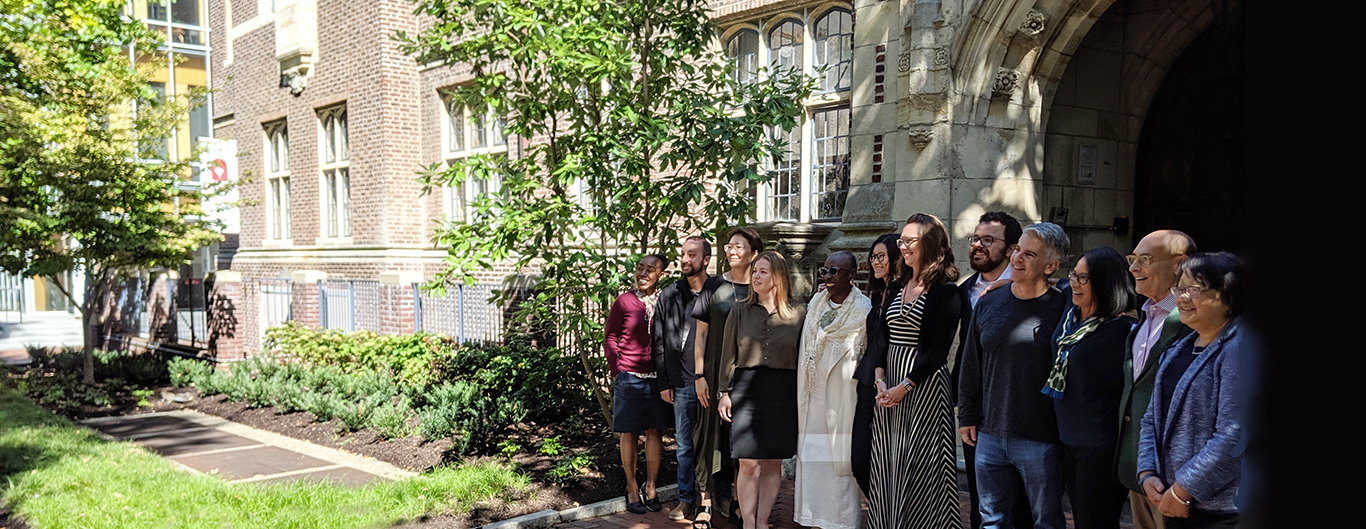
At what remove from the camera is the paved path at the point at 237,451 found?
8727 mm

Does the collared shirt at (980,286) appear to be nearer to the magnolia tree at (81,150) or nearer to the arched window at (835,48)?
the arched window at (835,48)

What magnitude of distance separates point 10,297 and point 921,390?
37.4 metres

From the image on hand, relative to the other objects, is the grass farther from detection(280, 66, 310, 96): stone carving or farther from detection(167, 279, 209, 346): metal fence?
detection(280, 66, 310, 96): stone carving

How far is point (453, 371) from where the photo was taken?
11.8 metres

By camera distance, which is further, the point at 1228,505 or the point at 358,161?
the point at 358,161

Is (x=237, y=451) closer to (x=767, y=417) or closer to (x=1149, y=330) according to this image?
(x=767, y=417)

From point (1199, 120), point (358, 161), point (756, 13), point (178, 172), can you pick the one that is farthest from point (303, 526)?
point (358, 161)

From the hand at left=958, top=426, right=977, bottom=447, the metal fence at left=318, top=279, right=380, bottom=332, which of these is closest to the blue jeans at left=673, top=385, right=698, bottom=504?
the hand at left=958, top=426, right=977, bottom=447

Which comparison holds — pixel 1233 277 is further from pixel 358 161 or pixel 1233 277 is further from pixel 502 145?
pixel 358 161

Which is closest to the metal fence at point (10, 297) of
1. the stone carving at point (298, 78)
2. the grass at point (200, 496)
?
the stone carving at point (298, 78)

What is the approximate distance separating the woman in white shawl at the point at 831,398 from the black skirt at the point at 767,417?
143mm

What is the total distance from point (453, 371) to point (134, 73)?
292 inches

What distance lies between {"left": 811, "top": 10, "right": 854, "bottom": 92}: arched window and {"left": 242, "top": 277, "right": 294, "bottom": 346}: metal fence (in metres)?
10.7

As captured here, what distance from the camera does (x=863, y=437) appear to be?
18.5 ft
